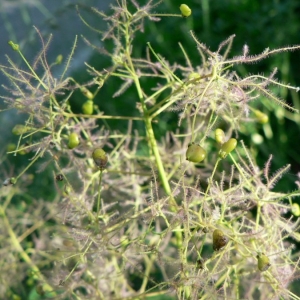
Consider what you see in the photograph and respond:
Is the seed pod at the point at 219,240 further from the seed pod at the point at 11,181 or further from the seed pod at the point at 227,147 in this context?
the seed pod at the point at 11,181

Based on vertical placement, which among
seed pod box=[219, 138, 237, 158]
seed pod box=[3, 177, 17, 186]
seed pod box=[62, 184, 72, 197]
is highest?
seed pod box=[219, 138, 237, 158]

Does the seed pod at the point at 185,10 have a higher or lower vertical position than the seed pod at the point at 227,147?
higher

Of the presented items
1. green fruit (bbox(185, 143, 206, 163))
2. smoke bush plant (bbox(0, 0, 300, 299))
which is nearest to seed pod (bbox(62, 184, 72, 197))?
smoke bush plant (bbox(0, 0, 300, 299))

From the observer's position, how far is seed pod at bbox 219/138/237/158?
54 centimetres

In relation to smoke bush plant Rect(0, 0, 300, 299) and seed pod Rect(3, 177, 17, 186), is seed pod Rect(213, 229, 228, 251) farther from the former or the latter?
seed pod Rect(3, 177, 17, 186)

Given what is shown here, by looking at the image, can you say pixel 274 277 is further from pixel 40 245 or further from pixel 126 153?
pixel 40 245

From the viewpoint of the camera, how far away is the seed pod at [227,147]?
0.54 metres

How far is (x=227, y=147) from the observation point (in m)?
0.55

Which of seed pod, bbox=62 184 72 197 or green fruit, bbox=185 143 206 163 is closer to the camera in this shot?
green fruit, bbox=185 143 206 163

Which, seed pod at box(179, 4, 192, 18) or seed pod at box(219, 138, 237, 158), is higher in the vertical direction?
seed pod at box(179, 4, 192, 18)

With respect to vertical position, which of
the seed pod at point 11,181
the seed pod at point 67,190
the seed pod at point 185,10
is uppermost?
the seed pod at point 185,10

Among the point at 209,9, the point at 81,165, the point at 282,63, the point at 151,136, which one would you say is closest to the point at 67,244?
the point at 81,165

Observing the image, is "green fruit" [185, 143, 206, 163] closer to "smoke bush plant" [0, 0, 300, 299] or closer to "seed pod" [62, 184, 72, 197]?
"smoke bush plant" [0, 0, 300, 299]

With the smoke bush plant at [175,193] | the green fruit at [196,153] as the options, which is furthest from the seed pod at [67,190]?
the green fruit at [196,153]
